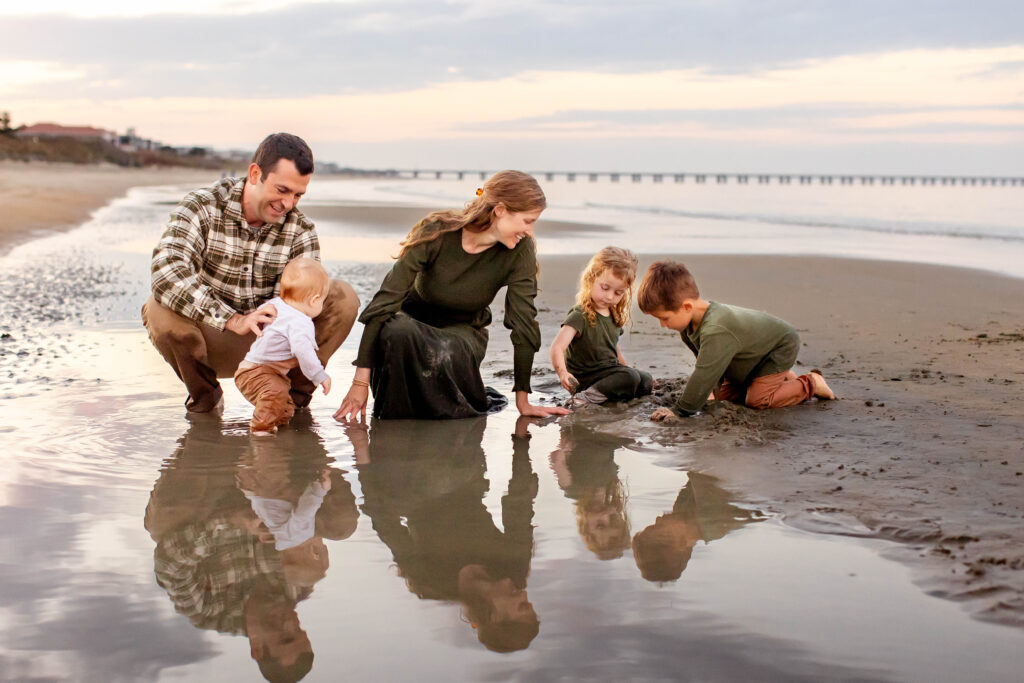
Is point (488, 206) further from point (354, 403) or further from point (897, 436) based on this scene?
point (897, 436)

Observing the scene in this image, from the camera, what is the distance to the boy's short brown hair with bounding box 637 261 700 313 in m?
4.40

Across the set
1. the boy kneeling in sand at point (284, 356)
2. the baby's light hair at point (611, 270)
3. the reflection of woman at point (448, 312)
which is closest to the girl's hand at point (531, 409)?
the reflection of woman at point (448, 312)

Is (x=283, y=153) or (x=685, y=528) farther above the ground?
(x=283, y=153)

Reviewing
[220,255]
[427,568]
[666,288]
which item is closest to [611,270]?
[666,288]

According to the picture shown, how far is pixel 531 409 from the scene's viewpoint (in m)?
4.57

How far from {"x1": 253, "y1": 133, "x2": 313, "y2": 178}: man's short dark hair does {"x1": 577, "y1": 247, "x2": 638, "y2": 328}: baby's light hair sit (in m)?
1.54

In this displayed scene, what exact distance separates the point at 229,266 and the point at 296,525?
1907 millimetres

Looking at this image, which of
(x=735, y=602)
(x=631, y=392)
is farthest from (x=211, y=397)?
(x=735, y=602)

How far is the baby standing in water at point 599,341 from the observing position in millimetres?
4906

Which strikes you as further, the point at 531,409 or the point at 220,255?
the point at 531,409

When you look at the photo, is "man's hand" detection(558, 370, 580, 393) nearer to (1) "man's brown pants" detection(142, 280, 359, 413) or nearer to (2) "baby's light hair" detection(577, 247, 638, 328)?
(2) "baby's light hair" detection(577, 247, 638, 328)

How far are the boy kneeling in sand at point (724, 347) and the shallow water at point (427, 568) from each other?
470 millimetres

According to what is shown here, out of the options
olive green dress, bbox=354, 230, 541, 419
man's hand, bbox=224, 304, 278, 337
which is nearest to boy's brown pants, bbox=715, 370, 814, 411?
olive green dress, bbox=354, 230, 541, 419

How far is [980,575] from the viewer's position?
101 inches
